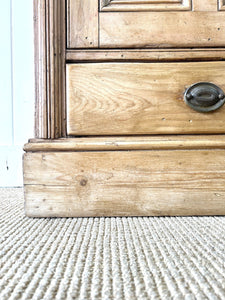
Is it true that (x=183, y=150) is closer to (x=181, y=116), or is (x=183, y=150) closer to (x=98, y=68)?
(x=181, y=116)

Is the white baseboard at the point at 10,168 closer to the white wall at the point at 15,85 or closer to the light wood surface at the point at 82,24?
the white wall at the point at 15,85

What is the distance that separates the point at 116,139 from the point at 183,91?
0.54 ft

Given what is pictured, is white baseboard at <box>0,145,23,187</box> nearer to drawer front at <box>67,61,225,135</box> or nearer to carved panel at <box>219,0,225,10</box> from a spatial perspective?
drawer front at <box>67,61,225,135</box>

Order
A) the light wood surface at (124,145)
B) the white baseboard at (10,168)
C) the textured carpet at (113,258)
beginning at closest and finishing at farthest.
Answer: the textured carpet at (113,258), the light wood surface at (124,145), the white baseboard at (10,168)

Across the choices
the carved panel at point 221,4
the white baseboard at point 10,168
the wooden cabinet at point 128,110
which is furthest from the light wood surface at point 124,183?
the white baseboard at point 10,168

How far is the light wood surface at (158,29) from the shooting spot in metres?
0.64

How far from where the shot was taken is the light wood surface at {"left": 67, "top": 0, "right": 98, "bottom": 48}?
2.11ft

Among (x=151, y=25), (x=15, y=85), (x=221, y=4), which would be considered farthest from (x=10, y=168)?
(x=221, y=4)

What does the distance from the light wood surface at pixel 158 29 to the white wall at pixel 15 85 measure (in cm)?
56

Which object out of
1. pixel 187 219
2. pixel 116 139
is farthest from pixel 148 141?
pixel 187 219

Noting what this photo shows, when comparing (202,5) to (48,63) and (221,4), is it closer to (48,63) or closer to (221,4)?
(221,4)

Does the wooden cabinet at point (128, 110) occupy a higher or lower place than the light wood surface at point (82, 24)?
lower

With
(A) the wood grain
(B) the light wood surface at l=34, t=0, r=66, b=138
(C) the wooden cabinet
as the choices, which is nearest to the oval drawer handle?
(C) the wooden cabinet

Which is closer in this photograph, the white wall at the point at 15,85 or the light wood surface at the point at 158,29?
the light wood surface at the point at 158,29
